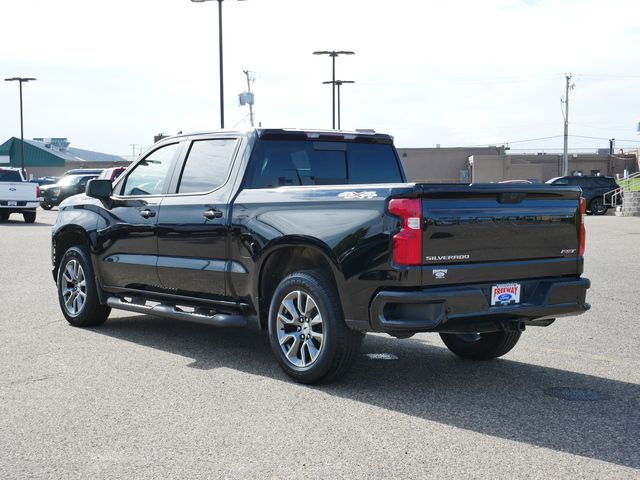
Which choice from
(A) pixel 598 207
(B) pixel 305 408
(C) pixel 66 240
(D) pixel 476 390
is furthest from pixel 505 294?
(A) pixel 598 207

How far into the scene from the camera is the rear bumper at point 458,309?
5.55 m

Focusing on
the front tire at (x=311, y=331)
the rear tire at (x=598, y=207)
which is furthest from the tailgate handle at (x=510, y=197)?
the rear tire at (x=598, y=207)

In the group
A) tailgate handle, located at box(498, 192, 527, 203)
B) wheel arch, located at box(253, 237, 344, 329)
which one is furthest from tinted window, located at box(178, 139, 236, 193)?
tailgate handle, located at box(498, 192, 527, 203)

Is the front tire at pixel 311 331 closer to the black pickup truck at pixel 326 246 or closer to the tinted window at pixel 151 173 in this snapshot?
the black pickup truck at pixel 326 246

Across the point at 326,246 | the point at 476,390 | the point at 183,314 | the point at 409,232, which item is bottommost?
the point at 476,390

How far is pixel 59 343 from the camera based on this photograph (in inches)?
309

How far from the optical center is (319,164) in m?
7.41

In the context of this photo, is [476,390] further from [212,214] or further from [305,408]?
[212,214]

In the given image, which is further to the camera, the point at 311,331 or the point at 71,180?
the point at 71,180

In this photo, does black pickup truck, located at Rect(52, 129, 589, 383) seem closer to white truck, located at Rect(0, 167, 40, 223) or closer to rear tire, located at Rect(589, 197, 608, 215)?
white truck, located at Rect(0, 167, 40, 223)

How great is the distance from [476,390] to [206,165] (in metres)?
3.10

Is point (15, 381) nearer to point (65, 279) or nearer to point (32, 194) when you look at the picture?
point (65, 279)

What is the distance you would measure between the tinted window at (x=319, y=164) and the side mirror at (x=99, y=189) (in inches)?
76.4

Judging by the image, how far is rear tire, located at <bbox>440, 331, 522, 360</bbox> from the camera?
6.99m
